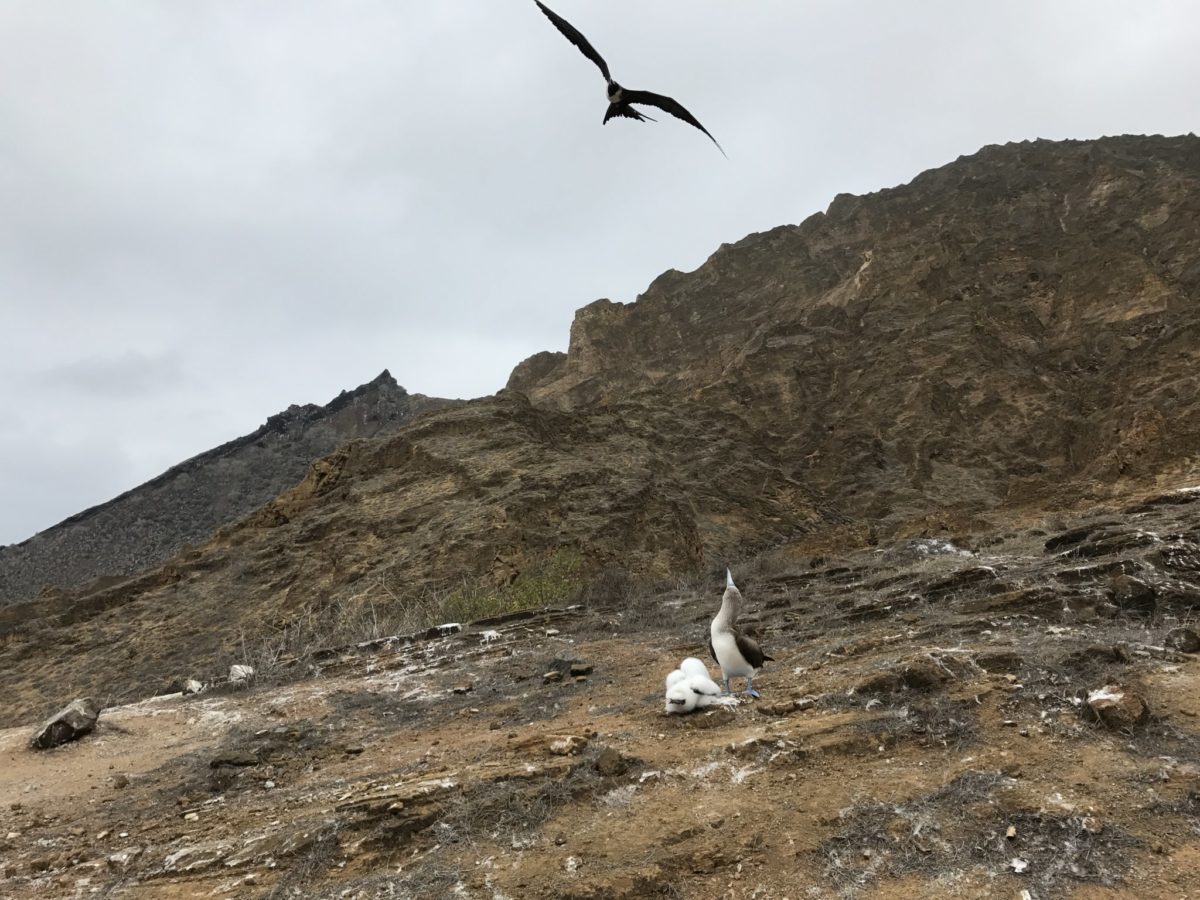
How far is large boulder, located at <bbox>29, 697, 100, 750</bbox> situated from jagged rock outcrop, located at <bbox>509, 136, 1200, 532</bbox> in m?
14.2

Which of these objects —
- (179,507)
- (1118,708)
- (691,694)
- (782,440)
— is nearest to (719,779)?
(691,694)

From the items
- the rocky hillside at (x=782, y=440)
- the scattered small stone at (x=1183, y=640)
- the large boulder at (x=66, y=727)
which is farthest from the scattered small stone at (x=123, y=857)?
the rocky hillside at (x=782, y=440)

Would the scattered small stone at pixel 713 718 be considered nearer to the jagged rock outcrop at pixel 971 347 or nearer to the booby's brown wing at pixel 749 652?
the booby's brown wing at pixel 749 652

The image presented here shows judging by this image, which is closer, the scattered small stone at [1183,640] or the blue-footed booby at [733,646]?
the scattered small stone at [1183,640]

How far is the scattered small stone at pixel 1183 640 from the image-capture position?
16.6ft

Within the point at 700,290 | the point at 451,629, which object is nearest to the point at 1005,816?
the point at 451,629

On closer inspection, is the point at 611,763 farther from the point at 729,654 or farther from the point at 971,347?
the point at 971,347

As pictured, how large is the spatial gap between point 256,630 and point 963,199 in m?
43.2

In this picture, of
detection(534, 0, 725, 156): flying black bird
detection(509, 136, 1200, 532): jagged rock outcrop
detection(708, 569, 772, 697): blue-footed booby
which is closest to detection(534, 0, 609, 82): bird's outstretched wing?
detection(534, 0, 725, 156): flying black bird

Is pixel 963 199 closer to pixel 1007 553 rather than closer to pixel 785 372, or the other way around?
pixel 785 372

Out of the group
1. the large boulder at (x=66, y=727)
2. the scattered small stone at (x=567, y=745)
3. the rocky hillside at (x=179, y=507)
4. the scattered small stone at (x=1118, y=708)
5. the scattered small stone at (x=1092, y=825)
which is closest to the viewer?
the scattered small stone at (x=1092, y=825)

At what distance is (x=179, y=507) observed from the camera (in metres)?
40.5

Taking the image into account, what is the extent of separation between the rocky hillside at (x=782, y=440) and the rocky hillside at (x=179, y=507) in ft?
46.0

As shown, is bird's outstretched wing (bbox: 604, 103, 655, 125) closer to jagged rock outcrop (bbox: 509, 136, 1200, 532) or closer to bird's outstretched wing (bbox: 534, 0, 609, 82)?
bird's outstretched wing (bbox: 534, 0, 609, 82)
